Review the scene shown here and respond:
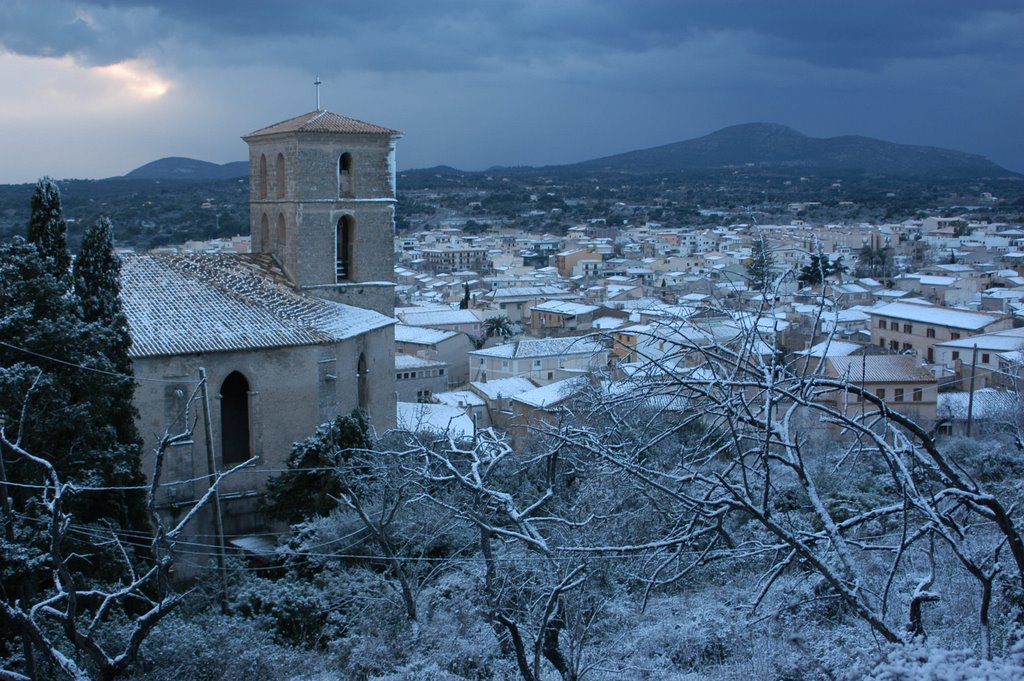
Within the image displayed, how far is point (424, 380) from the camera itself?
44438 millimetres

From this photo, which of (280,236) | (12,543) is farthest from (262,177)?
(12,543)

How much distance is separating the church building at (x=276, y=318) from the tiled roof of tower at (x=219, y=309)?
0.03 meters

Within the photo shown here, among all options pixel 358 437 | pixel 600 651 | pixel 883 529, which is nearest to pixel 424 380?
pixel 358 437

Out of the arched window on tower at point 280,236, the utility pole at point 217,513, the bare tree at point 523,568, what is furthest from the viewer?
the arched window on tower at point 280,236

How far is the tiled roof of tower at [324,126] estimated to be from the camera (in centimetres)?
2141

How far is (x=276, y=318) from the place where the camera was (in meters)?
19.5

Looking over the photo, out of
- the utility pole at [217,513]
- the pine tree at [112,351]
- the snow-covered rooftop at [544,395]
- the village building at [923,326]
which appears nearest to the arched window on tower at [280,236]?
the utility pole at [217,513]

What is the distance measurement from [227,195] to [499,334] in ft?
338

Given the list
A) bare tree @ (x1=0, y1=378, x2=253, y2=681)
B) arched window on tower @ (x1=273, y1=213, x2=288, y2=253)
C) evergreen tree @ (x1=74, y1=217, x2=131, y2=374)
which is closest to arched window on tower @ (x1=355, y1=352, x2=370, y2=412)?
arched window on tower @ (x1=273, y1=213, x2=288, y2=253)

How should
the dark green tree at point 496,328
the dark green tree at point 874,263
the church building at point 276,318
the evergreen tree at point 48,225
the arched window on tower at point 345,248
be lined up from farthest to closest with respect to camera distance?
the dark green tree at point 874,263, the dark green tree at point 496,328, the arched window on tower at point 345,248, the church building at point 276,318, the evergreen tree at point 48,225

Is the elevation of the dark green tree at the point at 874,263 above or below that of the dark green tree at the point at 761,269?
below

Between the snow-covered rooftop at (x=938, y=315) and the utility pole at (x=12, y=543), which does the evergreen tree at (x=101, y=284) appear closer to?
the utility pole at (x=12, y=543)

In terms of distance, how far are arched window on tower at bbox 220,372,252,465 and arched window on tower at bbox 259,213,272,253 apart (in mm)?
4328

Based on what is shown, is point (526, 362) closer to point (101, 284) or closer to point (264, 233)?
point (264, 233)
